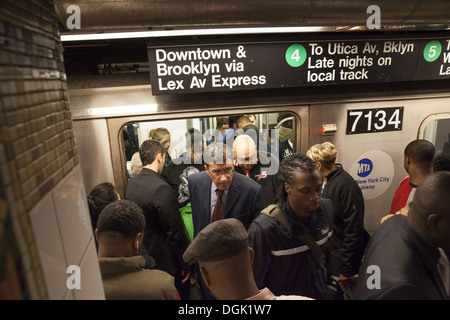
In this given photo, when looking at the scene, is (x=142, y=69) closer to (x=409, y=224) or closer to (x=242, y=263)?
(x=242, y=263)

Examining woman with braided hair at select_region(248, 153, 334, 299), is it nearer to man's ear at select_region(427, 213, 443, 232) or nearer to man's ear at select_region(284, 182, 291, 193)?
man's ear at select_region(284, 182, 291, 193)

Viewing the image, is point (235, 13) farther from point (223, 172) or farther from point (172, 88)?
point (223, 172)

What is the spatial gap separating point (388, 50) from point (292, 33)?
3.39ft

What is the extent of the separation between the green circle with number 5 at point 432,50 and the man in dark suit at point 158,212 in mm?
2965

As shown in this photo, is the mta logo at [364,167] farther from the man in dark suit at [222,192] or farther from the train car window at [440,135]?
the train car window at [440,135]

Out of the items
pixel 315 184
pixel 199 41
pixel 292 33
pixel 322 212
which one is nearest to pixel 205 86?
pixel 199 41

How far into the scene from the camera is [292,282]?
1.95 meters

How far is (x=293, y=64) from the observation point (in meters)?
2.71

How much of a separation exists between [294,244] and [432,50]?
8.63 ft

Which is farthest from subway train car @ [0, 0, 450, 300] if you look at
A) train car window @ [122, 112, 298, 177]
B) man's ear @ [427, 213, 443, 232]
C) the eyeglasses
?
man's ear @ [427, 213, 443, 232]

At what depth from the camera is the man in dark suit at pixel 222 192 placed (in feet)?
8.62

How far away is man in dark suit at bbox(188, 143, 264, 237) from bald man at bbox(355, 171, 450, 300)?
1.30m

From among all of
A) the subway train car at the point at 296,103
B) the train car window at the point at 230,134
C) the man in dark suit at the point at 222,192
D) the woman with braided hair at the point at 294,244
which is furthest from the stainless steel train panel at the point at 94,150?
the woman with braided hair at the point at 294,244

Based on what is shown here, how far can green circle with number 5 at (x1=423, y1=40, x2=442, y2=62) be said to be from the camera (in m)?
2.91
